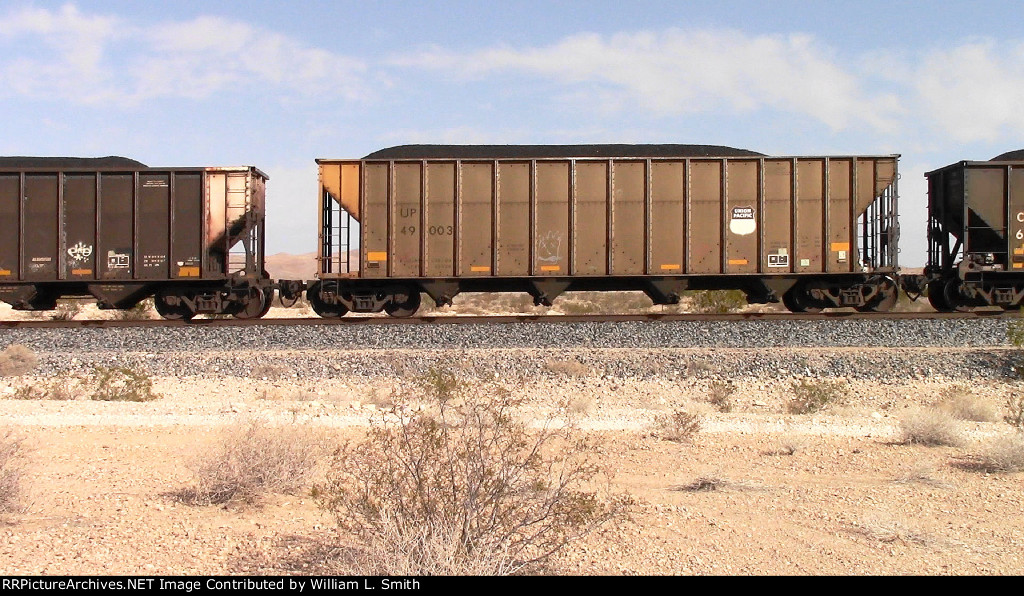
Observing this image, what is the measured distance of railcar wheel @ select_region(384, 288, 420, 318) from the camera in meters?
17.3

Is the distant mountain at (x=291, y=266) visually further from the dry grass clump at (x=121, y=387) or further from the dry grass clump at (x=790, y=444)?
the dry grass clump at (x=790, y=444)

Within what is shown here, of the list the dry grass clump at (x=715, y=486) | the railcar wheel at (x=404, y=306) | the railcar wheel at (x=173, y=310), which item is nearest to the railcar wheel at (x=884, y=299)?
the railcar wheel at (x=404, y=306)

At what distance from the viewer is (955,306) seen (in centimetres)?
1738

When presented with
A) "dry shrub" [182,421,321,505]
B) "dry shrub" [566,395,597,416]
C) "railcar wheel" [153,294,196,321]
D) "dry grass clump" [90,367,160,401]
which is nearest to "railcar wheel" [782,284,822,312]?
"dry shrub" [566,395,597,416]

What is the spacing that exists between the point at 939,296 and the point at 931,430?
431 inches

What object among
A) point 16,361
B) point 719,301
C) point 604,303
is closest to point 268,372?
point 16,361

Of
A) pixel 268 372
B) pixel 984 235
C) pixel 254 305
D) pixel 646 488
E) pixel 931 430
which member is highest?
pixel 984 235

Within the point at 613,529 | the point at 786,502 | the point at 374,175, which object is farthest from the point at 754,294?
the point at 613,529

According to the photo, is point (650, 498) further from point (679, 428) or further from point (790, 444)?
point (790, 444)

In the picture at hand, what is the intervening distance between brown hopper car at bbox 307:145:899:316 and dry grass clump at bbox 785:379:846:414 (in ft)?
19.6

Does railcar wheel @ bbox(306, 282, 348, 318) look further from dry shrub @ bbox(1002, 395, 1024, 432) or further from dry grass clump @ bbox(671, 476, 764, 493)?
dry shrub @ bbox(1002, 395, 1024, 432)

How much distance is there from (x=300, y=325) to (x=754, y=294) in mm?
9786

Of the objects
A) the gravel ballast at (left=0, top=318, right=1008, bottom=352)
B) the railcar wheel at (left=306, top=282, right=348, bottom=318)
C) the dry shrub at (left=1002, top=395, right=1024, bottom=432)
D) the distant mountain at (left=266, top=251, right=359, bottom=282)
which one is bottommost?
the dry shrub at (left=1002, top=395, right=1024, bottom=432)

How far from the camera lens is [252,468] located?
6.27 metres
